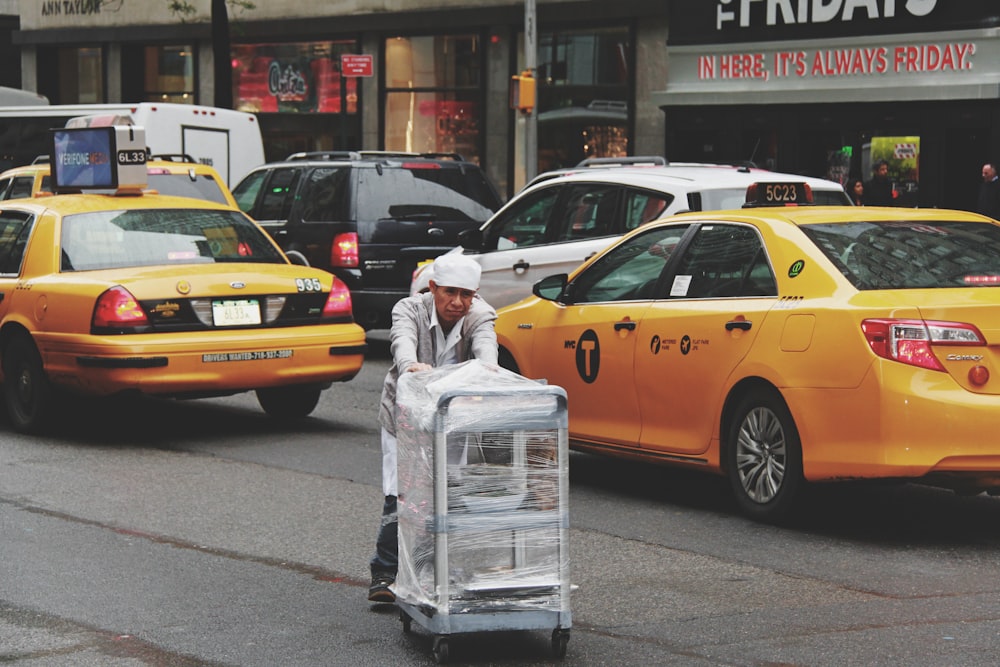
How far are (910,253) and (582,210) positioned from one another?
4.57 m

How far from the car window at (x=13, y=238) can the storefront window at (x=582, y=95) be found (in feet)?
58.9

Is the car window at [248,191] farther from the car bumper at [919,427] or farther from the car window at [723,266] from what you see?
the car bumper at [919,427]

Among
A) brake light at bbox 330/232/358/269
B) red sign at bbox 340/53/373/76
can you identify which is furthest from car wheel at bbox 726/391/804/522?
red sign at bbox 340/53/373/76

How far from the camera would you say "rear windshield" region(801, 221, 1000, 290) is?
7688 millimetres

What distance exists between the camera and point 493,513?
5473 millimetres

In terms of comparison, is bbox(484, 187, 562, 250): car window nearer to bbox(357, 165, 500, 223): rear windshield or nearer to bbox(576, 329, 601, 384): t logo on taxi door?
bbox(357, 165, 500, 223): rear windshield

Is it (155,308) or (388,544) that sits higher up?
(155,308)

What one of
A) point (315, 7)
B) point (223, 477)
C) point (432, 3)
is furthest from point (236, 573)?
point (315, 7)

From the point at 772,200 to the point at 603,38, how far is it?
794 inches

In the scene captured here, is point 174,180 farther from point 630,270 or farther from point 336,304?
point 630,270

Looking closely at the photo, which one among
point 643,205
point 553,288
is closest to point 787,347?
point 553,288

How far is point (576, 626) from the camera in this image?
19.8 feet

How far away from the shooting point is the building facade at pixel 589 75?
2395cm

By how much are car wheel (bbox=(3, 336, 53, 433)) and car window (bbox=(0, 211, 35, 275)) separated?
1.87ft
